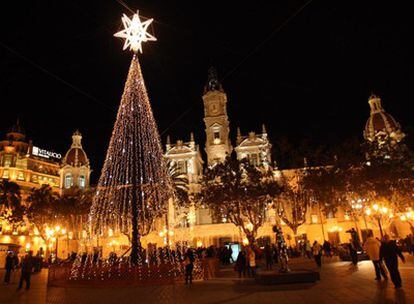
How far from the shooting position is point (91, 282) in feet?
55.9

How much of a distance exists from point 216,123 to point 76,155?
31566 millimetres

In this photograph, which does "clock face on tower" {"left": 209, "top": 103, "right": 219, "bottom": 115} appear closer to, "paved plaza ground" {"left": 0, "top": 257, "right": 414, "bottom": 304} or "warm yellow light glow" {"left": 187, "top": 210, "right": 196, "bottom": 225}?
"warm yellow light glow" {"left": 187, "top": 210, "right": 196, "bottom": 225}

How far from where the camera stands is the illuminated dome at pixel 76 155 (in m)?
67.7

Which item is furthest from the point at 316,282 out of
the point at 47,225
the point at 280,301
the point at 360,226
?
the point at 47,225

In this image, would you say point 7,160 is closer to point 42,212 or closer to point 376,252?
point 42,212

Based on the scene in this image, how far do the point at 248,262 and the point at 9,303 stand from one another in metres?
11.3

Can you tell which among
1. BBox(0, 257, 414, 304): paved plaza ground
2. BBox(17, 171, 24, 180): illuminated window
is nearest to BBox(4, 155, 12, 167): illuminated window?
BBox(17, 171, 24, 180): illuminated window

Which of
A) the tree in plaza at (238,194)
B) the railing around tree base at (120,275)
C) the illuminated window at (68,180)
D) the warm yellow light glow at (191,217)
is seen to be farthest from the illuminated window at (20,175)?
the railing around tree base at (120,275)

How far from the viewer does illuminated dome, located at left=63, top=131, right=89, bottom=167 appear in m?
67.7

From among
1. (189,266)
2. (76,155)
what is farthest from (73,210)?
(189,266)

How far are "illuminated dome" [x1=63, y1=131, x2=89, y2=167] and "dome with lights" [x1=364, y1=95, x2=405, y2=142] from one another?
178 feet

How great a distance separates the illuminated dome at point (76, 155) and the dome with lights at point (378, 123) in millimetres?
54315

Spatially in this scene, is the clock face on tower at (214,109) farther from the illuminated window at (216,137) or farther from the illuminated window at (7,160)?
the illuminated window at (7,160)

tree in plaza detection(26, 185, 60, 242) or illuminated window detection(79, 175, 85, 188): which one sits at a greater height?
illuminated window detection(79, 175, 85, 188)
